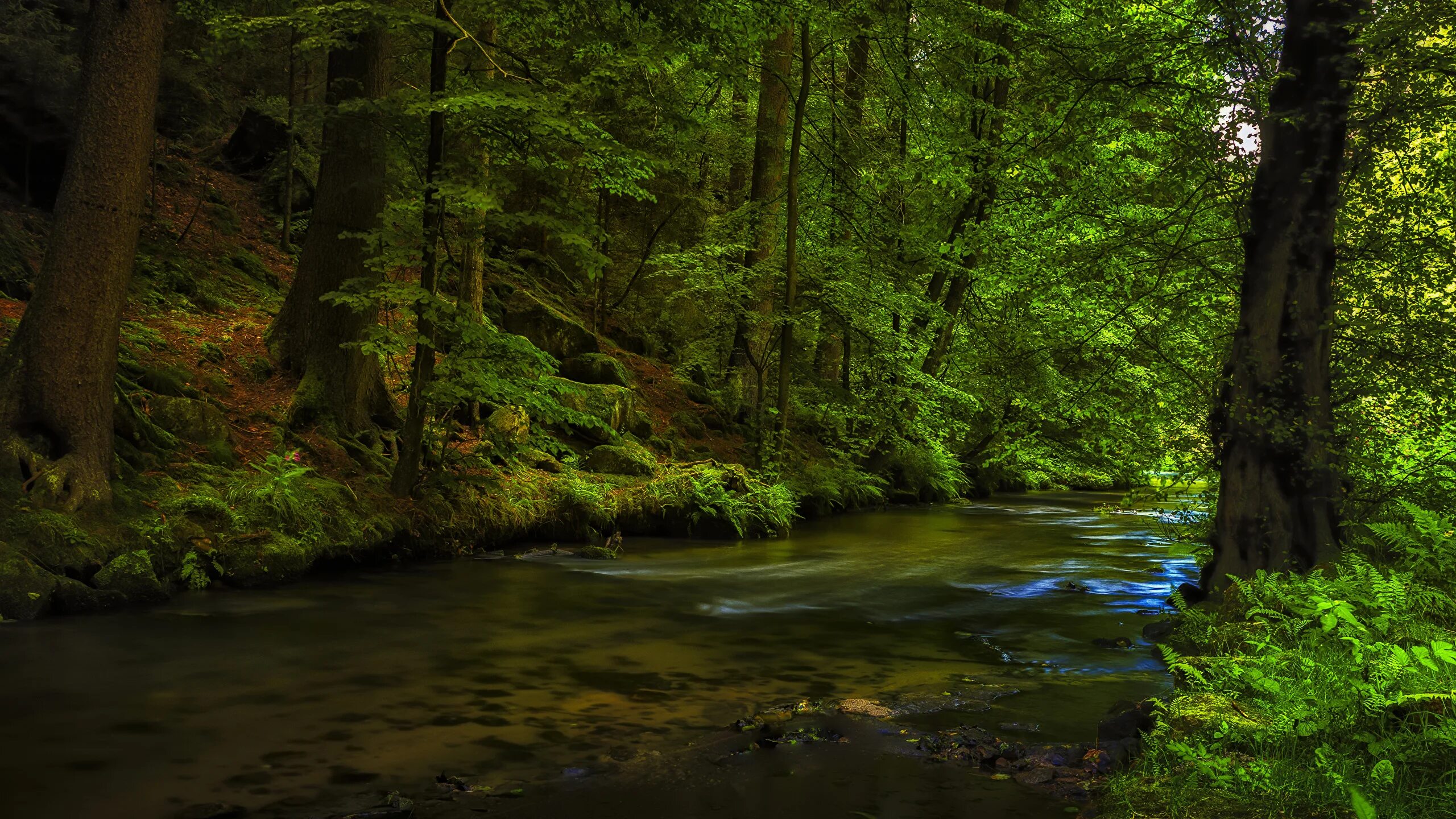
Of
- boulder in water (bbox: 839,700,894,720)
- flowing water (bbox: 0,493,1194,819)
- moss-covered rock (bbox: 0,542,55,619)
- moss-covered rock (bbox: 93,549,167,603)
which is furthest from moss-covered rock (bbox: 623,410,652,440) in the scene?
boulder in water (bbox: 839,700,894,720)

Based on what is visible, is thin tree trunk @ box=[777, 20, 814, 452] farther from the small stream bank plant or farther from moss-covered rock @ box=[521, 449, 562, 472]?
→ the small stream bank plant

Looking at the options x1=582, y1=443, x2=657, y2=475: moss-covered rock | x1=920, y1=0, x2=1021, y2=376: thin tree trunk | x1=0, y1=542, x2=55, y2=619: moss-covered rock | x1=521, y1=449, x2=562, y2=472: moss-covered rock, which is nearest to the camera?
x1=0, y1=542, x2=55, y2=619: moss-covered rock

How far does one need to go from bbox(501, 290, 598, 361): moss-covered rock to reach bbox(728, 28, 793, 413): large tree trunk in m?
3.20

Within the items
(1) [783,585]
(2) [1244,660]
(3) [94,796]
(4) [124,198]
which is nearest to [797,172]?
(1) [783,585]

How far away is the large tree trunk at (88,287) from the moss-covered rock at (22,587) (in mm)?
639

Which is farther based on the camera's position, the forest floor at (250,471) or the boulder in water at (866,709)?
the forest floor at (250,471)

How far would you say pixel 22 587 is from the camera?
820 cm

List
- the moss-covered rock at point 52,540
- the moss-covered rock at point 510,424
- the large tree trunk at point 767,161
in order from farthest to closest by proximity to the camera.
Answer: the large tree trunk at point 767,161, the moss-covered rock at point 510,424, the moss-covered rock at point 52,540

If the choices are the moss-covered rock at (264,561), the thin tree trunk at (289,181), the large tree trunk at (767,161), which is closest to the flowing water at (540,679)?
the moss-covered rock at (264,561)

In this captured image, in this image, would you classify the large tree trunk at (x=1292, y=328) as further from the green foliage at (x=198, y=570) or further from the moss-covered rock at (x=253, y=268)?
the moss-covered rock at (x=253, y=268)

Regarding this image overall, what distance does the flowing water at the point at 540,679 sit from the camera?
16.8 ft

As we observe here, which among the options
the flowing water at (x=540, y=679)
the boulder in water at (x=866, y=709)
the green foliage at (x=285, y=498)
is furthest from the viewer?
the green foliage at (x=285, y=498)

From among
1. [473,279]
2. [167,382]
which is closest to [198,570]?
[167,382]

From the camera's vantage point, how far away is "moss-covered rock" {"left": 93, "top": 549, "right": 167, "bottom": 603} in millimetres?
8922
